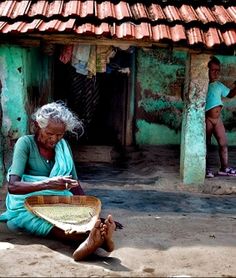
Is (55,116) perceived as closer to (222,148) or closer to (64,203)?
(64,203)

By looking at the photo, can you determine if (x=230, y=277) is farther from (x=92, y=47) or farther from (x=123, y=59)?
(x=123, y=59)

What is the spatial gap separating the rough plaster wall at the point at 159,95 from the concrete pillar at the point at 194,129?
2066mm

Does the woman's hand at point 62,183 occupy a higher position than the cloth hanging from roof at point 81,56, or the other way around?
the cloth hanging from roof at point 81,56

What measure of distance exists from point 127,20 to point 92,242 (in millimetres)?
3690

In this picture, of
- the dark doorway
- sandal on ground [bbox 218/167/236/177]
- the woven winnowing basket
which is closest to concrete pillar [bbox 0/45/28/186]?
the woven winnowing basket

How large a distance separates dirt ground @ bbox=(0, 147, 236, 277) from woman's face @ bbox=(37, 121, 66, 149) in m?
0.95

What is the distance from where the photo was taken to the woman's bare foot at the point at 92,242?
4.20m

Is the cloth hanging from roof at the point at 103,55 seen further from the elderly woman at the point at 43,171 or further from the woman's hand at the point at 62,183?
the woman's hand at the point at 62,183

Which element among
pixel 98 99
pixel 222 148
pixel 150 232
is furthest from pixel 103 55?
pixel 98 99

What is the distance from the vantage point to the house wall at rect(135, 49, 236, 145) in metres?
9.35

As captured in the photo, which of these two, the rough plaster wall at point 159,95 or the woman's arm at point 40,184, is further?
the rough plaster wall at point 159,95

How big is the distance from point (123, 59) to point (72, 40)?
251 cm

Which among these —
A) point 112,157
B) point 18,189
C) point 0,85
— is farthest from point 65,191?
point 112,157

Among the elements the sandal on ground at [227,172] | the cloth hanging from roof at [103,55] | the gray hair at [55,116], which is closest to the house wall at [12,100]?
the cloth hanging from roof at [103,55]
